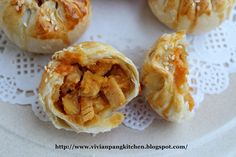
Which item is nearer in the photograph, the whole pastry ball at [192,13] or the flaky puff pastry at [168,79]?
the flaky puff pastry at [168,79]

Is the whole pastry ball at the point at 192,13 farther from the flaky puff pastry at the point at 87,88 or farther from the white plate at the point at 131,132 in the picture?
the flaky puff pastry at the point at 87,88

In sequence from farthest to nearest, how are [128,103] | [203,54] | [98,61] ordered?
[203,54], [128,103], [98,61]

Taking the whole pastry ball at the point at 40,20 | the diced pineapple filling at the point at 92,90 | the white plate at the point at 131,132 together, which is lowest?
the white plate at the point at 131,132

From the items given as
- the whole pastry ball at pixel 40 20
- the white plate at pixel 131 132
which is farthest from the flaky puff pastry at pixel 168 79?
the whole pastry ball at pixel 40 20

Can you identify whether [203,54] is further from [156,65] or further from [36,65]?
[36,65]

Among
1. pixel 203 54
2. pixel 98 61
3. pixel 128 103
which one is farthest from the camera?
pixel 203 54

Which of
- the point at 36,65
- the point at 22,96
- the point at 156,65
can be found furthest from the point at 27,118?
the point at 156,65

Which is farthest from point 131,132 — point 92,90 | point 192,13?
point 192,13
